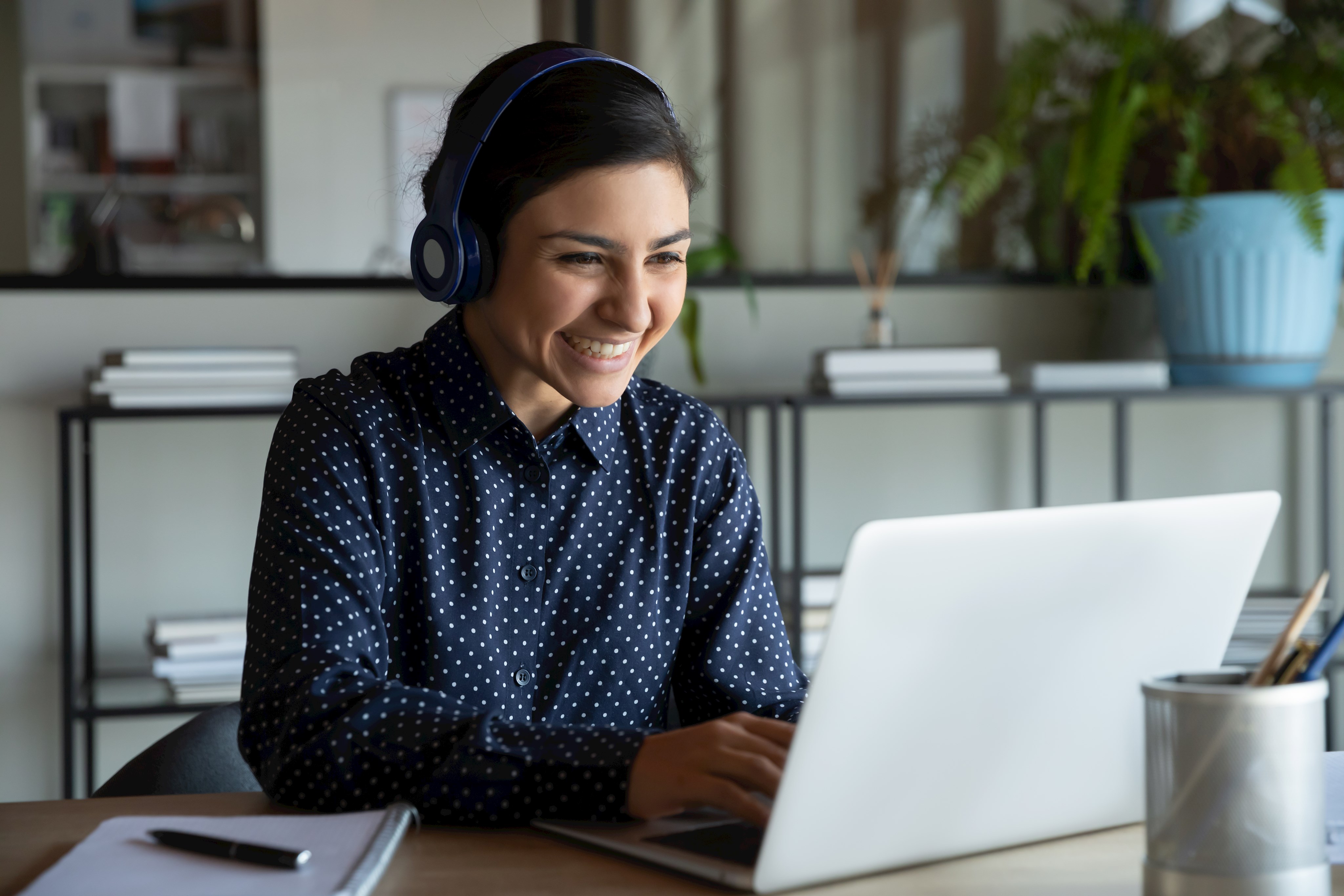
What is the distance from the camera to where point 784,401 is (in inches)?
89.0

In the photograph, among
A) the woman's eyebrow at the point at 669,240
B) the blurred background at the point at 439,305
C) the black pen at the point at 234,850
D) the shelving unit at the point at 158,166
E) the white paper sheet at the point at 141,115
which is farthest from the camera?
the white paper sheet at the point at 141,115

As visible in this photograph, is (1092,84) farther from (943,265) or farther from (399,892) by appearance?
(399,892)

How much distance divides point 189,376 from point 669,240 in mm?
1268

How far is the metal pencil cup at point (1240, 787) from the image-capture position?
23.4 inches

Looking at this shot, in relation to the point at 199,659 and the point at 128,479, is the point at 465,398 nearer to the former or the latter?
the point at 199,659

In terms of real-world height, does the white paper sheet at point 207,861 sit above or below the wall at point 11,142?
below

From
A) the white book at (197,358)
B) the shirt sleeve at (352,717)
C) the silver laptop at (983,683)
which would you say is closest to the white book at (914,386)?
the white book at (197,358)

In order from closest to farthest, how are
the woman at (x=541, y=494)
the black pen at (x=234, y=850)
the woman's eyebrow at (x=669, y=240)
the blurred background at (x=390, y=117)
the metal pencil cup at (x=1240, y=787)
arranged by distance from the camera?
the metal pencil cup at (x=1240, y=787) < the black pen at (x=234, y=850) < the woman at (x=541, y=494) < the woman's eyebrow at (x=669, y=240) < the blurred background at (x=390, y=117)

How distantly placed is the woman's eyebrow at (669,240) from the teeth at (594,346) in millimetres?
89

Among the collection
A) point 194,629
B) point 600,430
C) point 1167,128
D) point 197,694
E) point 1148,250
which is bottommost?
point 197,694

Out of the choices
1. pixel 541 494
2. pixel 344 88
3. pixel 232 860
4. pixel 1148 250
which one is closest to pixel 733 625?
pixel 541 494

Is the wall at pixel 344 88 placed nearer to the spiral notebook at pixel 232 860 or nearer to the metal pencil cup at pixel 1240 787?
the spiral notebook at pixel 232 860

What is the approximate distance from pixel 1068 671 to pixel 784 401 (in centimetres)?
154

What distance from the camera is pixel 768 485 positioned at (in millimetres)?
2582
